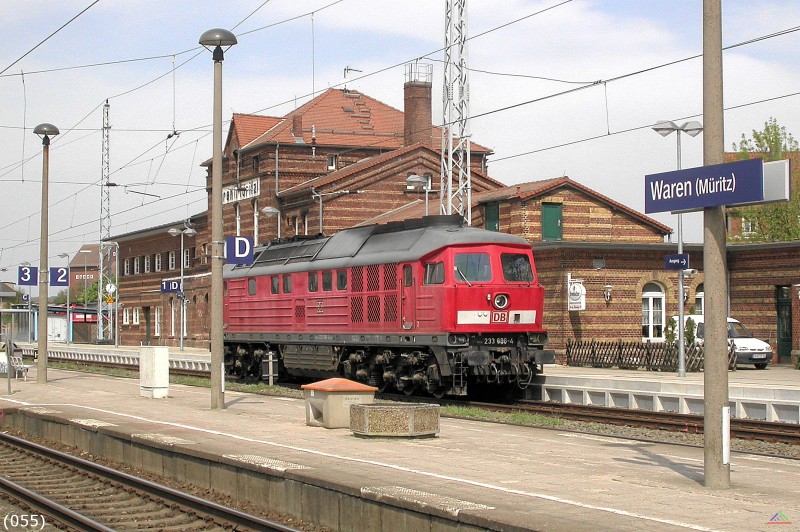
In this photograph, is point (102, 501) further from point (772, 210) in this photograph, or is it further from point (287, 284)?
point (772, 210)

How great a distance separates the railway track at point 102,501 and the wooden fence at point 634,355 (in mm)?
21714

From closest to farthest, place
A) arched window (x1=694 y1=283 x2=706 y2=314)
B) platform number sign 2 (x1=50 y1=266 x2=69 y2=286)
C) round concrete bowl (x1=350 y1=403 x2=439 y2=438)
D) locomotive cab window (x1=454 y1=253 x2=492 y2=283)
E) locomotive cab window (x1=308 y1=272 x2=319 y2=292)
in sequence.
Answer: round concrete bowl (x1=350 y1=403 x2=439 y2=438) → locomotive cab window (x1=454 y1=253 x2=492 y2=283) → locomotive cab window (x1=308 y1=272 x2=319 y2=292) → platform number sign 2 (x1=50 y1=266 x2=69 y2=286) → arched window (x1=694 y1=283 x2=706 y2=314)

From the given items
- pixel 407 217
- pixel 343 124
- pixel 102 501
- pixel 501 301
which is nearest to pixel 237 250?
pixel 501 301

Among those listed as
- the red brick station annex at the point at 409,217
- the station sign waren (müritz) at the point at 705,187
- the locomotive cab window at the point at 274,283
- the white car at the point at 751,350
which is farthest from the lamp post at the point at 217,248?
the white car at the point at 751,350

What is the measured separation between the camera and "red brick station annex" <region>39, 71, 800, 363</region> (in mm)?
37562

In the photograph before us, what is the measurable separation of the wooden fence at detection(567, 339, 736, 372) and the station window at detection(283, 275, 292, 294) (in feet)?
38.7

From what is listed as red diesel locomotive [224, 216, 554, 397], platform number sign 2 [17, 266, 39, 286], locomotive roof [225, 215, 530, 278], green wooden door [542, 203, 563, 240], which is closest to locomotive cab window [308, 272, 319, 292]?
red diesel locomotive [224, 216, 554, 397]

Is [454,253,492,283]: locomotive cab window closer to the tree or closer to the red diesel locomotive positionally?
the red diesel locomotive

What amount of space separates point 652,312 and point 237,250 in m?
21.7

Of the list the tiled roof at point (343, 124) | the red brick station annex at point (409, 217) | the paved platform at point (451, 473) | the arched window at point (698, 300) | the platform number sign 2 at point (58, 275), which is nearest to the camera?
the paved platform at point (451, 473)

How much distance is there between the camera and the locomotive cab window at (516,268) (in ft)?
76.1

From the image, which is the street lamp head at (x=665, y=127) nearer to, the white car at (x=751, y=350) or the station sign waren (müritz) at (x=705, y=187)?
the white car at (x=751, y=350)

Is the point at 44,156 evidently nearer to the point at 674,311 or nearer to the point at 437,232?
the point at 437,232

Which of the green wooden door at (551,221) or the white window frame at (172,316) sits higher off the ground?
the green wooden door at (551,221)
